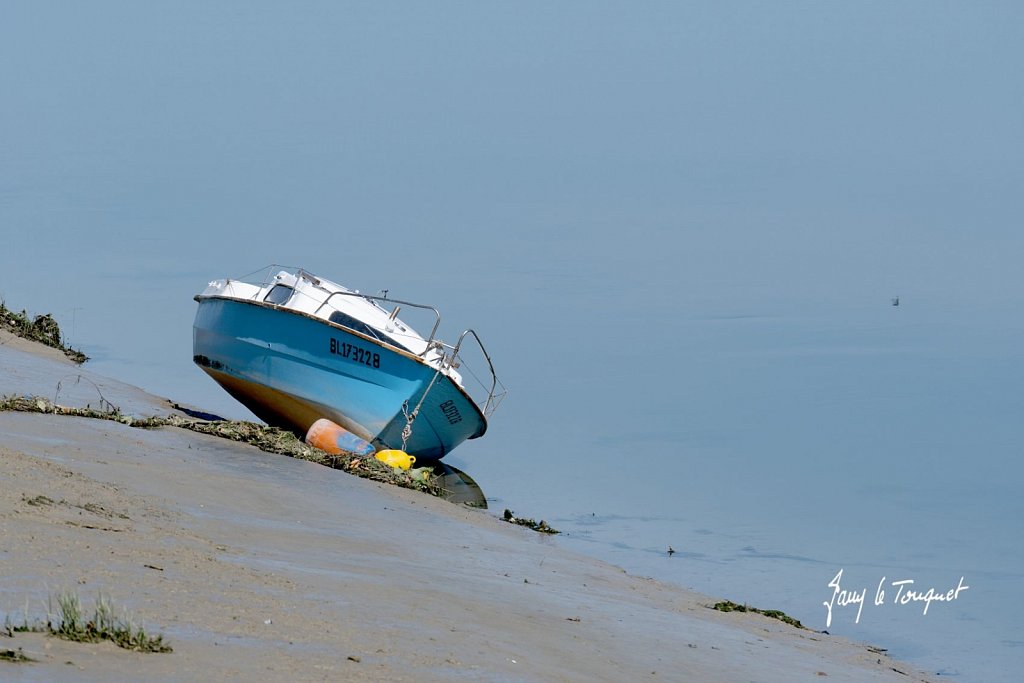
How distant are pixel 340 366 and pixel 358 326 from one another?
2.17 ft

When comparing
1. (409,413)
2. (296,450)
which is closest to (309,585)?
(296,450)

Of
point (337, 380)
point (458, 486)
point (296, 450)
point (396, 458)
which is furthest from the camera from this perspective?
point (458, 486)

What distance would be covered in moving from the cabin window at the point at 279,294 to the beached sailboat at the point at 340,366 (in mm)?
14

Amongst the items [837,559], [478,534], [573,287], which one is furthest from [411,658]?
[573,287]

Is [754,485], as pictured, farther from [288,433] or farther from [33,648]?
[33,648]

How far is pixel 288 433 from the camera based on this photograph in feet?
55.4

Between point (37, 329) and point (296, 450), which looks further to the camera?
point (37, 329)

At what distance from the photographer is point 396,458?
17844mm

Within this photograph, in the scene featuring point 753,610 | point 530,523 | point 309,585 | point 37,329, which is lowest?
point 309,585

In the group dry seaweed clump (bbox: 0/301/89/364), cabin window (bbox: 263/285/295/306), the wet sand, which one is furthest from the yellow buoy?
dry seaweed clump (bbox: 0/301/89/364)

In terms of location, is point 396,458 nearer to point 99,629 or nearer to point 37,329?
point 37,329

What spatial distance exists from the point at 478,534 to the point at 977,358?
17.0m

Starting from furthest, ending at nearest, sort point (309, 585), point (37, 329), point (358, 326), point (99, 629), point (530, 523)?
point (37, 329), point (358, 326), point (530, 523), point (309, 585), point (99, 629)

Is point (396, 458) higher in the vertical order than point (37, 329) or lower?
lower
